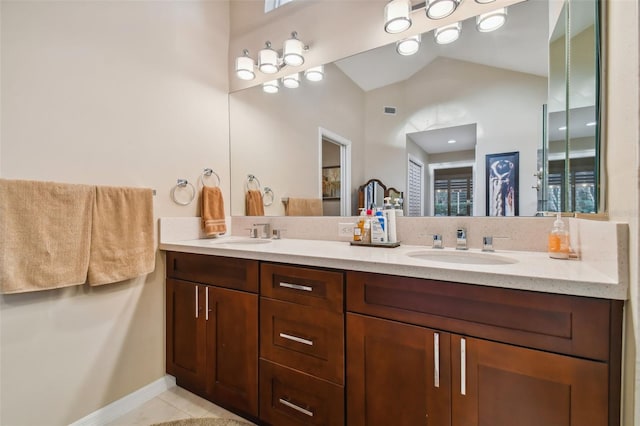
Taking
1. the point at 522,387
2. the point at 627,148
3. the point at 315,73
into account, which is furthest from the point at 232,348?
the point at 315,73

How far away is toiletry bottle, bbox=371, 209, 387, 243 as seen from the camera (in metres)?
1.50

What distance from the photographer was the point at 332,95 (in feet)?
6.19

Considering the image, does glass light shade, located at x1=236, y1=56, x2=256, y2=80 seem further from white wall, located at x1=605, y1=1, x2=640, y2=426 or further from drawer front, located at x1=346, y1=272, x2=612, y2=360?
white wall, located at x1=605, y1=1, x2=640, y2=426

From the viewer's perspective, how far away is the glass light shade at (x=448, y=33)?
4.72ft

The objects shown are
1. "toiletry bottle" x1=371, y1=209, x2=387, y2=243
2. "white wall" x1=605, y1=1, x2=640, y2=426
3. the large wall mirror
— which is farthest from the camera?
"toiletry bottle" x1=371, y1=209, x2=387, y2=243

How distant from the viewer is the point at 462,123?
1452 mm

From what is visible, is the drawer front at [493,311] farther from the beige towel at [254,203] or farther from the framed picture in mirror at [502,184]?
the beige towel at [254,203]

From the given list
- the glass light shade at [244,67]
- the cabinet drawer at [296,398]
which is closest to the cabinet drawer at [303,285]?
the cabinet drawer at [296,398]

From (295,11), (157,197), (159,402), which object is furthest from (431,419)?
(295,11)

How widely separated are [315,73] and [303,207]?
928mm

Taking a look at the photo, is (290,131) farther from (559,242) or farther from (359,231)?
(559,242)

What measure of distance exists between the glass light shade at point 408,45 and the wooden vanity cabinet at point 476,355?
1311 millimetres

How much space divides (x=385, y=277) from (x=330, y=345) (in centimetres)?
37

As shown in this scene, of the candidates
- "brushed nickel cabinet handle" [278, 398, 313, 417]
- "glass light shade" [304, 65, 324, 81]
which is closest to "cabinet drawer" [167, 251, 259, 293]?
"brushed nickel cabinet handle" [278, 398, 313, 417]
